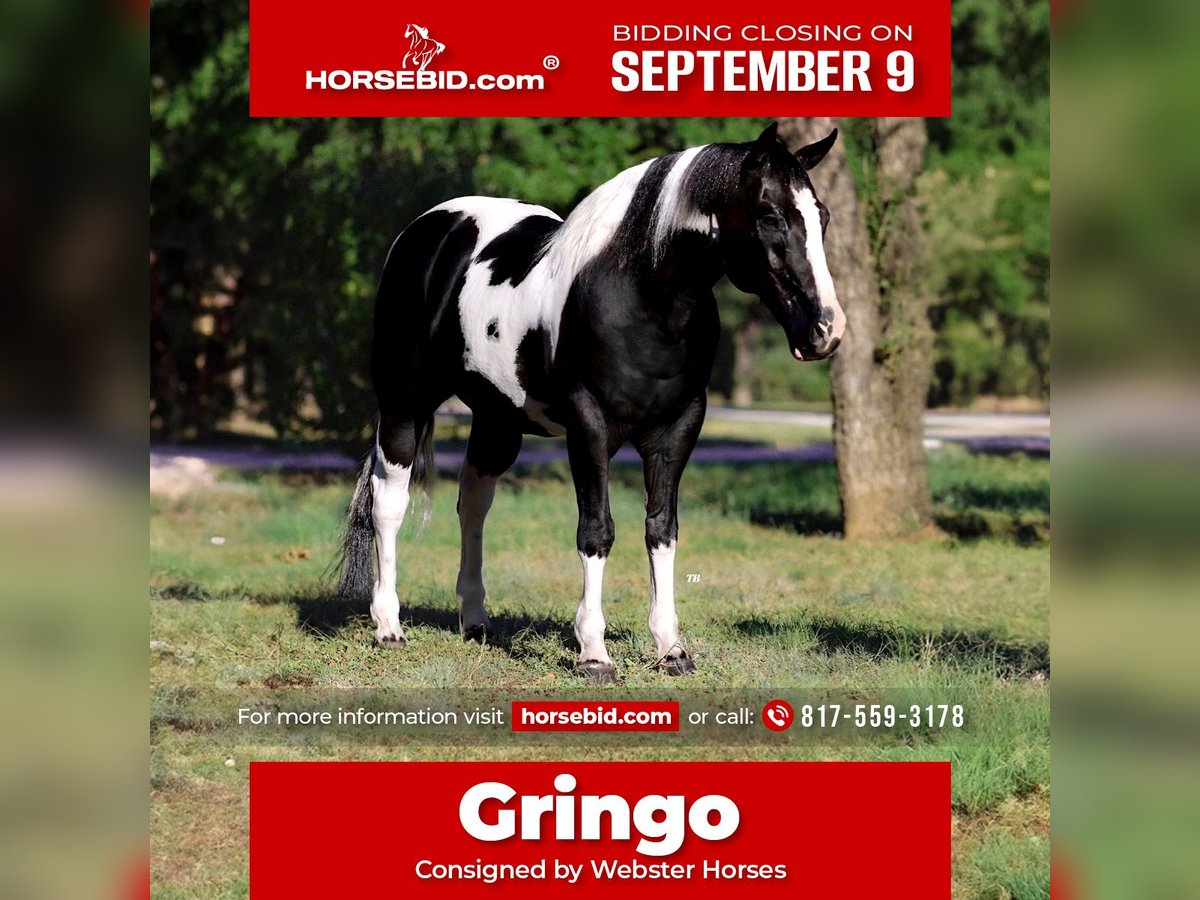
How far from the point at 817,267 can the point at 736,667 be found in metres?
1.93

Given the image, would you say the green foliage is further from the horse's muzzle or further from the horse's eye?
the horse's muzzle

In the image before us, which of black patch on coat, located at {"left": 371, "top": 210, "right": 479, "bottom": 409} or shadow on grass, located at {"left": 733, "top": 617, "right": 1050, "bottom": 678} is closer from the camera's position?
shadow on grass, located at {"left": 733, "top": 617, "right": 1050, "bottom": 678}

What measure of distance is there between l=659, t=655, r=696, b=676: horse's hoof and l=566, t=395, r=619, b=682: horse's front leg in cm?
24

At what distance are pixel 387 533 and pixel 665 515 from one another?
1896mm

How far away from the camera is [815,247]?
16.5ft

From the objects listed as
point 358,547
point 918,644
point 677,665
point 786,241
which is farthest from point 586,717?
point 358,547

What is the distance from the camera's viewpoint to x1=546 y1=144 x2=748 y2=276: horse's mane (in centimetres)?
529

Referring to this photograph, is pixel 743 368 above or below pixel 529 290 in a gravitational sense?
above

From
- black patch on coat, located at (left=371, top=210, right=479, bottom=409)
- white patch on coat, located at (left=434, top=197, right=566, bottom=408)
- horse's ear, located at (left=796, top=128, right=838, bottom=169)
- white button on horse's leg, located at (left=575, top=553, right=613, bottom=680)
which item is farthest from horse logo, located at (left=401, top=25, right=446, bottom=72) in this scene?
white button on horse's leg, located at (left=575, top=553, right=613, bottom=680)

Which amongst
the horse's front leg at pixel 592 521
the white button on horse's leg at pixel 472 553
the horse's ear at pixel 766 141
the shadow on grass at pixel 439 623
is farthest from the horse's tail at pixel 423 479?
the horse's ear at pixel 766 141

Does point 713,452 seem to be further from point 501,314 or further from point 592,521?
point 592,521

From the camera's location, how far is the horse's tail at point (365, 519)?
746 cm

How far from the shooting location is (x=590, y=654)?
19.3 ft

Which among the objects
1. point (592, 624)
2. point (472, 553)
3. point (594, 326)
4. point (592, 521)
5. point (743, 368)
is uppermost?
point (743, 368)
